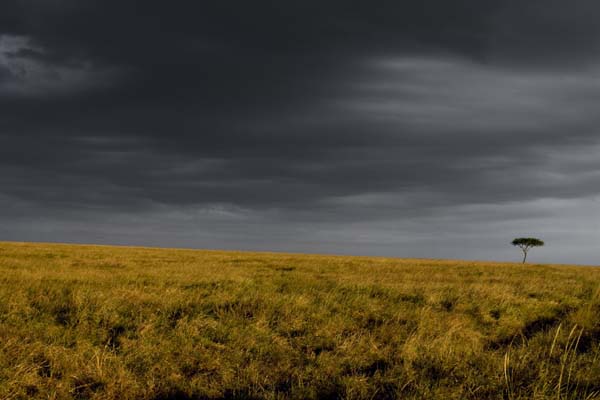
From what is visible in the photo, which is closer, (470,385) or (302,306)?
(470,385)

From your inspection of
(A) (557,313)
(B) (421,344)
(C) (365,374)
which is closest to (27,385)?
(C) (365,374)

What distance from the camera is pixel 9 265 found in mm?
20391

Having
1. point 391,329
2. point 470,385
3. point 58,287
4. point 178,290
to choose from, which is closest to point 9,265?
point 58,287

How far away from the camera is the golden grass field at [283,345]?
6785 mm

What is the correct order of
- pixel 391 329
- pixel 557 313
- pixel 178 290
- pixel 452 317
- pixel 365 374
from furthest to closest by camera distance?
pixel 557 313
pixel 178 290
pixel 452 317
pixel 391 329
pixel 365 374

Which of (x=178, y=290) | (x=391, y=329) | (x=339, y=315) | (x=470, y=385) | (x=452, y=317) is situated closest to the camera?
(x=470, y=385)

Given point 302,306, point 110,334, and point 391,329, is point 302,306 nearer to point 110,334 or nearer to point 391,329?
point 391,329

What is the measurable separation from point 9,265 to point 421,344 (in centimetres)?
1893

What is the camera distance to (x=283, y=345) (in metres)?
9.02

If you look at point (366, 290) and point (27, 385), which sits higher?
point (366, 290)

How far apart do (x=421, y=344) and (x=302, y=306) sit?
3263 mm

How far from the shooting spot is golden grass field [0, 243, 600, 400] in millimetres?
6785

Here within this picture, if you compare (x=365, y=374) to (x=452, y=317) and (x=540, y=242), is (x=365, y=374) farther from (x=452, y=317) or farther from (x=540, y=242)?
(x=540, y=242)

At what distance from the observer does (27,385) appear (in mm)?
6762
